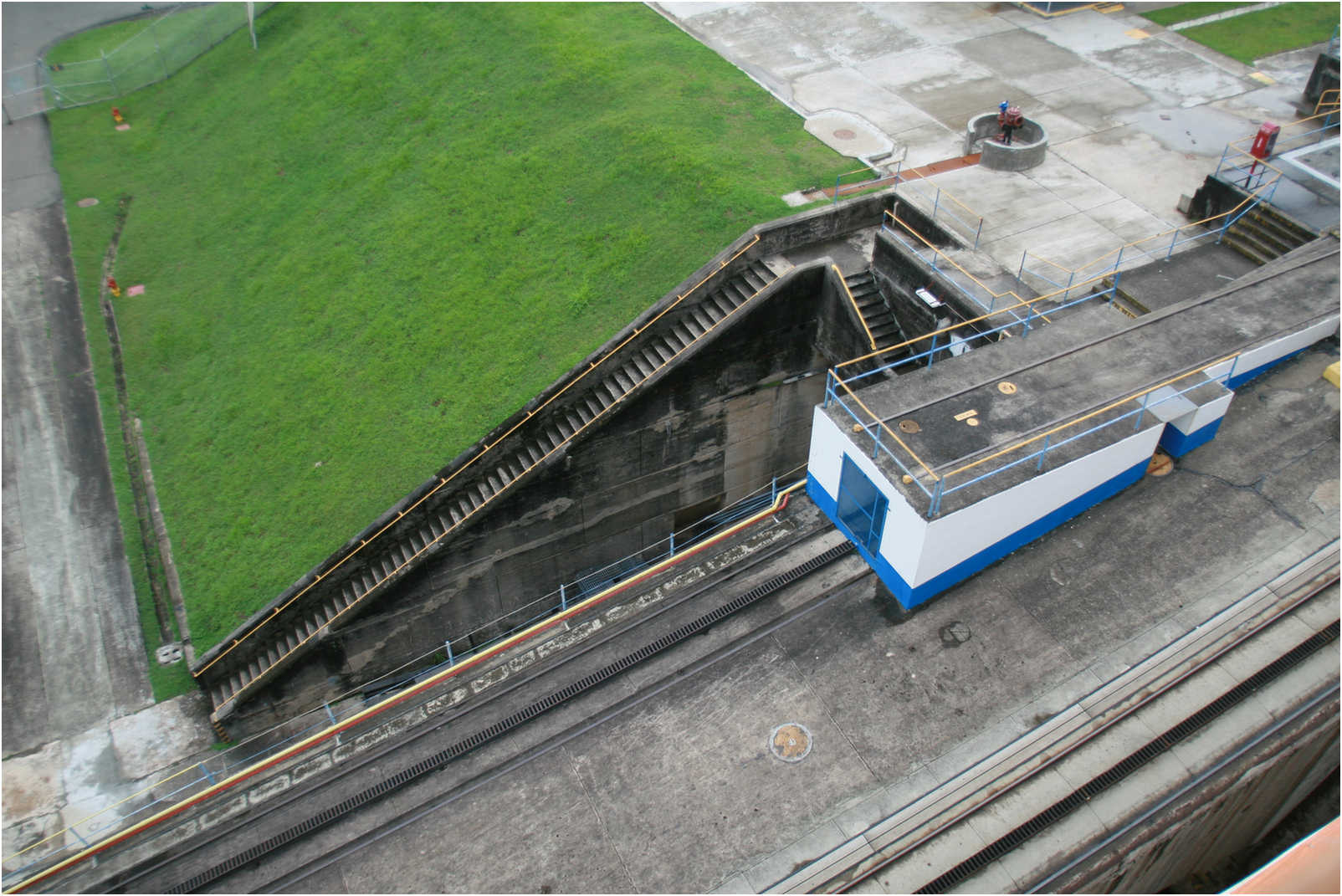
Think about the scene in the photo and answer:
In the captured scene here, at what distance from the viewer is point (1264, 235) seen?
1981cm

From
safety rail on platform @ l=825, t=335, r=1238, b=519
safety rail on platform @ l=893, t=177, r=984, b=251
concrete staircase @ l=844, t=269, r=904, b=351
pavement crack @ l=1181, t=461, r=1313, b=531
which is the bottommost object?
concrete staircase @ l=844, t=269, r=904, b=351

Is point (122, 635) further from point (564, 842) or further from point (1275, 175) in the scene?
point (1275, 175)

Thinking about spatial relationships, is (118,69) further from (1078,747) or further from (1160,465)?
(1078,747)

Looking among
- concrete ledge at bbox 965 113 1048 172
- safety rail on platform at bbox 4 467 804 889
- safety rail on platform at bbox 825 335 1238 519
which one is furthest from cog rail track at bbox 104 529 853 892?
concrete ledge at bbox 965 113 1048 172

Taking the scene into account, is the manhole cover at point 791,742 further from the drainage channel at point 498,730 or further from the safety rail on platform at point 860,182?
the safety rail on platform at point 860,182

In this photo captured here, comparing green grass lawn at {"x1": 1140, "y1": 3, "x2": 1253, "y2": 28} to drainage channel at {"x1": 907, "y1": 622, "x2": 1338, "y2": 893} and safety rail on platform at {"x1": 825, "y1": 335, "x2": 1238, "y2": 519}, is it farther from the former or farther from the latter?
drainage channel at {"x1": 907, "y1": 622, "x2": 1338, "y2": 893}

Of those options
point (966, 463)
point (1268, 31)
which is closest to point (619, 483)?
point (966, 463)

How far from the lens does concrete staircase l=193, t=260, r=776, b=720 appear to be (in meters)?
19.6

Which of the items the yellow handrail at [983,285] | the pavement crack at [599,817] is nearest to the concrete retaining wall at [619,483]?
the yellow handrail at [983,285]

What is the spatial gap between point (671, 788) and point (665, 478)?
9.71m

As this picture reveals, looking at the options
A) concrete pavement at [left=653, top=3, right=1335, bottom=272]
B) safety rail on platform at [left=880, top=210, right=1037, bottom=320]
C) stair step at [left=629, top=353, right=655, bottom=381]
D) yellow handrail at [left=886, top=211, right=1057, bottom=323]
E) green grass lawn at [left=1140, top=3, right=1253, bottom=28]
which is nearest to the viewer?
yellow handrail at [left=886, top=211, right=1057, bottom=323]

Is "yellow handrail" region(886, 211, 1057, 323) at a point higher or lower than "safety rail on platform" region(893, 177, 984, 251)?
higher

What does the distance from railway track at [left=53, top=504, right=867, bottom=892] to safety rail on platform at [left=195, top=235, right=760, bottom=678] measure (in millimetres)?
5540

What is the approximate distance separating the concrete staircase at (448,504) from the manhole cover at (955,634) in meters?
8.13
